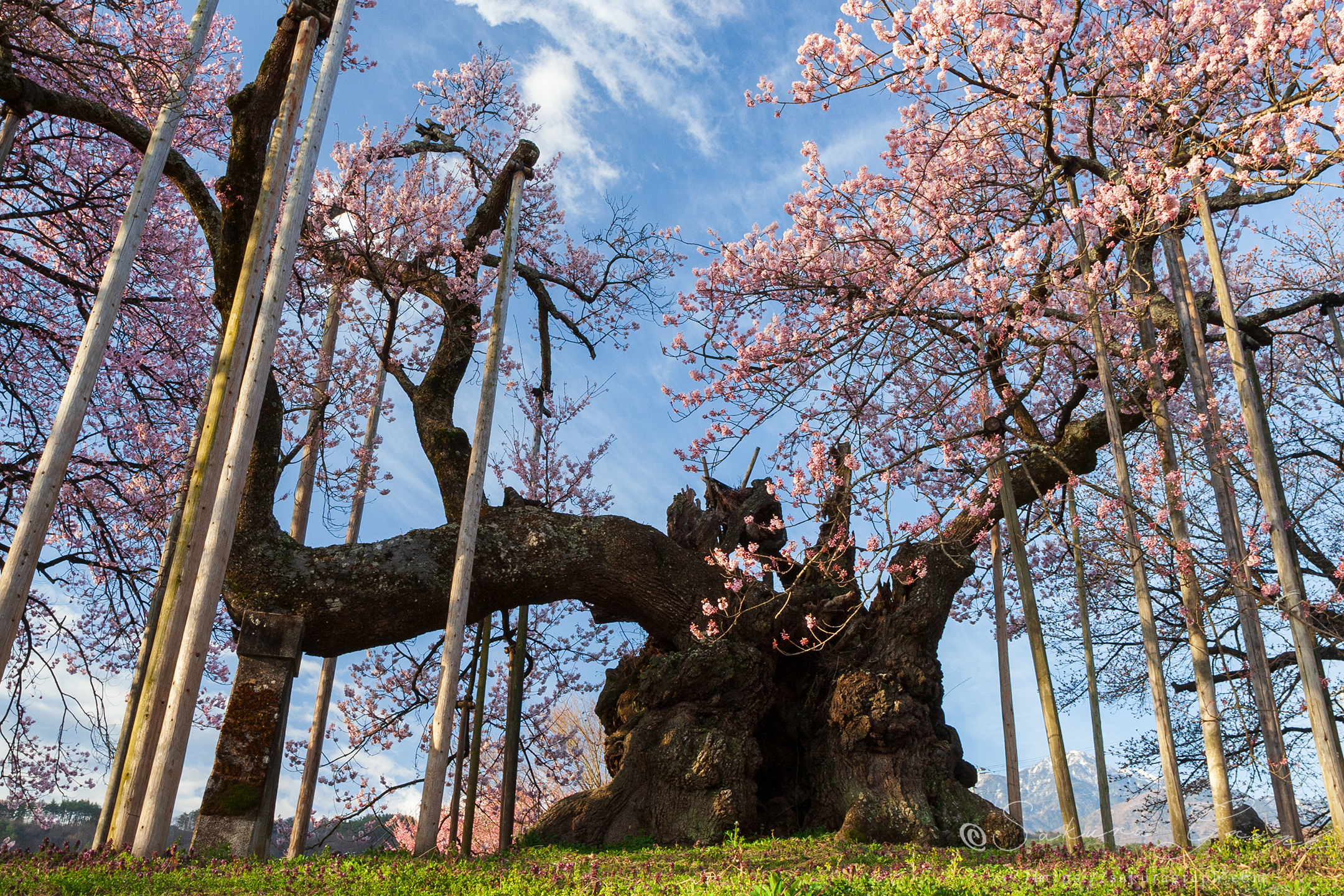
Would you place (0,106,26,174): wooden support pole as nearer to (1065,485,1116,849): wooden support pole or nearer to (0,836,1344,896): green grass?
(0,836,1344,896): green grass

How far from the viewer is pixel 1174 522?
21.0 feet

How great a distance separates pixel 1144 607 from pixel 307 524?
8.49 metres

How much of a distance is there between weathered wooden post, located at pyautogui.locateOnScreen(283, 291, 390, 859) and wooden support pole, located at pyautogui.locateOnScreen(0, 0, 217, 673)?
295 cm

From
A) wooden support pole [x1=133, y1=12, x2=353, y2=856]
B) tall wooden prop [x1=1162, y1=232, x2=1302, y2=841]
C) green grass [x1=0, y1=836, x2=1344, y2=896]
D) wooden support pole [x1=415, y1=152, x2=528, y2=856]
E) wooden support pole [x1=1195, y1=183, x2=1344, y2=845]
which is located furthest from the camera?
wooden support pole [x1=415, y1=152, x2=528, y2=856]

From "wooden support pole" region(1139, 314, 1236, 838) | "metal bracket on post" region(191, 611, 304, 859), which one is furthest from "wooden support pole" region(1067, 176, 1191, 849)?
"metal bracket on post" region(191, 611, 304, 859)

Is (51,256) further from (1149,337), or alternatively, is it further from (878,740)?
(1149,337)

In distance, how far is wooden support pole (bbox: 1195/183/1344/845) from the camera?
5195mm

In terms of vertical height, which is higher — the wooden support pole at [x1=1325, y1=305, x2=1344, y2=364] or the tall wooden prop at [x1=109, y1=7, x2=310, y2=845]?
the wooden support pole at [x1=1325, y1=305, x2=1344, y2=364]

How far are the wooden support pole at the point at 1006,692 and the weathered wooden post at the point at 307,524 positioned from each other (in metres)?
6.90

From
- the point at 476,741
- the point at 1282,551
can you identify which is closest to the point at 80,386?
the point at 476,741

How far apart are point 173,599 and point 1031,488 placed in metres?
8.98

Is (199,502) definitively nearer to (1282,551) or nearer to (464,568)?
(464,568)

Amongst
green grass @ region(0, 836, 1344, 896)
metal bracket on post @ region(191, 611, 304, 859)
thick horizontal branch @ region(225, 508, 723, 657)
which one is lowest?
green grass @ region(0, 836, 1344, 896)

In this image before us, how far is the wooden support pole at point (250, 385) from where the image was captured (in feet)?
17.8
